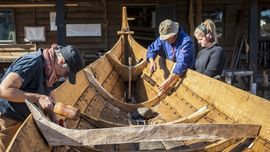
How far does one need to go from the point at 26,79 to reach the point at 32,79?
2.6 inches

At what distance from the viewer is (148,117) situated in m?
5.21

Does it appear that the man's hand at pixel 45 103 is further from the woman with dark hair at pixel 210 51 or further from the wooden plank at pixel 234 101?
the woman with dark hair at pixel 210 51

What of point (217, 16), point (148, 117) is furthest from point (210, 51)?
point (217, 16)

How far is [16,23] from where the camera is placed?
12.3 metres

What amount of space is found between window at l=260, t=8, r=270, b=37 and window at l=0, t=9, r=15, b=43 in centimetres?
787

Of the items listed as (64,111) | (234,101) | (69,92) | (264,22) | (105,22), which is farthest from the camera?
(264,22)

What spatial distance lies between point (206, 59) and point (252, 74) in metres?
6.82

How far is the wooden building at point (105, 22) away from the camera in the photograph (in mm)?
12047

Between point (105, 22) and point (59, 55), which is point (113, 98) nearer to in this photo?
point (59, 55)

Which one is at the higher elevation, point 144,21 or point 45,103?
point 144,21

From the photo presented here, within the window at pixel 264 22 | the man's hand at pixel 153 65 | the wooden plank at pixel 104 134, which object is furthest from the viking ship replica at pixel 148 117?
the window at pixel 264 22

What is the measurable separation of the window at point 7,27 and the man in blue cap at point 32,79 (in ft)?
31.5

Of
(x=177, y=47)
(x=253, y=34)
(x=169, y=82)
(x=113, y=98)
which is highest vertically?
(x=253, y=34)

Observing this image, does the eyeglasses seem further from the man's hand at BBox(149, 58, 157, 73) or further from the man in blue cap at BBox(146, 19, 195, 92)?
the man's hand at BBox(149, 58, 157, 73)
